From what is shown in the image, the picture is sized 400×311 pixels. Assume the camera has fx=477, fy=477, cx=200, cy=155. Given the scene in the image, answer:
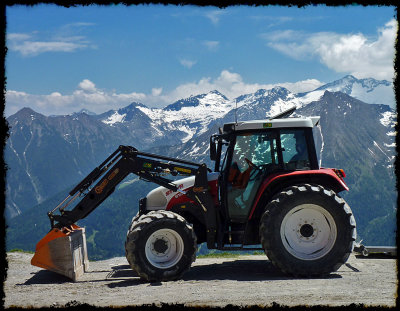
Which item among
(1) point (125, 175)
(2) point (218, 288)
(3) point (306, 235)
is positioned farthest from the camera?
(1) point (125, 175)

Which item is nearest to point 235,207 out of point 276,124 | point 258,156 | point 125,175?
point 258,156

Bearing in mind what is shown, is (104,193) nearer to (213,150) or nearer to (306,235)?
(213,150)

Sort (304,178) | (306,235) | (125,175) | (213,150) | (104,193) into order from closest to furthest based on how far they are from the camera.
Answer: (306,235)
(304,178)
(213,150)
(125,175)
(104,193)

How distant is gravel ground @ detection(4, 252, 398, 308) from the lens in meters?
8.23

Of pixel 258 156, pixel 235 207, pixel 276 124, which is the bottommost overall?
pixel 235 207

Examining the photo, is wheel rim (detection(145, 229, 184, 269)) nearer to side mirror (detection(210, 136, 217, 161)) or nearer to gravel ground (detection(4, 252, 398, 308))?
gravel ground (detection(4, 252, 398, 308))

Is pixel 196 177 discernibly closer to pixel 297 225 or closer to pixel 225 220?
pixel 225 220

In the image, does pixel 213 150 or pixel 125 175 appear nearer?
pixel 213 150

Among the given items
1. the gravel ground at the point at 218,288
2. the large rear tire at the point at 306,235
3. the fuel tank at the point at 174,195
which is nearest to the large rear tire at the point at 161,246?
the gravel ground at the point at 218,288

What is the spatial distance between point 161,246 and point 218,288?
188 cm

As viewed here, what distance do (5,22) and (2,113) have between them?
1.13 m

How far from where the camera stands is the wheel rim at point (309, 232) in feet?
34.4

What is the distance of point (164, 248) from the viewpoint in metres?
10.7

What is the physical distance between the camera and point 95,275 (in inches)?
486
